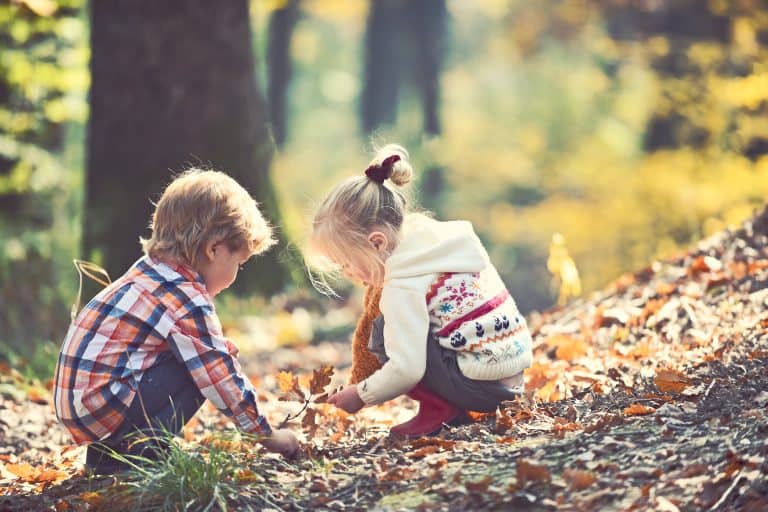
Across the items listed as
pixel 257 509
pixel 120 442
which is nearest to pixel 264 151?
pixel 120 442

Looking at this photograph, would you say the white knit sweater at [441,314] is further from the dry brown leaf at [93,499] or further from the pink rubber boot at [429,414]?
the dry brown leaf at [93,499]

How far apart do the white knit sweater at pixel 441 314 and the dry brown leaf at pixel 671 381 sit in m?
0.50

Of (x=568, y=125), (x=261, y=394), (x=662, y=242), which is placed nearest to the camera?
(x=261, y=394)

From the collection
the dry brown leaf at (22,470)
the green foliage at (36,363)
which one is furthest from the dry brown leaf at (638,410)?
the green foliage at (36,363)

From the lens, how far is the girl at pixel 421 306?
3547mm

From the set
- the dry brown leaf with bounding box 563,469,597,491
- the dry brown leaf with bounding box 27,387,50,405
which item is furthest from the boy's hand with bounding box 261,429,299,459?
the dry brown leaf with bounding box 27,387,50,405

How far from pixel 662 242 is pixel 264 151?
4.74 meters

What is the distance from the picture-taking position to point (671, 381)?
11.8 feet

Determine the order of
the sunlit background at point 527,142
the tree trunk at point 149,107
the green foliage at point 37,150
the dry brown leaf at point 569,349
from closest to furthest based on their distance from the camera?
1. the dry brown leaf at point 569,349
2. the tree trunk at point 149,107
3. the green foliage at point 37,150
4. the sunlit background at point 527,142

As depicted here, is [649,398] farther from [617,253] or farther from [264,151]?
[617,253]

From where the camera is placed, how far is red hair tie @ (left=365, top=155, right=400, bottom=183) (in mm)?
3674

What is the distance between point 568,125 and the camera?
2127 centimetres

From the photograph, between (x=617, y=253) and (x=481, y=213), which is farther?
(x=481, y=213)

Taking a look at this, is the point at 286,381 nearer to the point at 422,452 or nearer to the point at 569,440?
the point at 422,452
